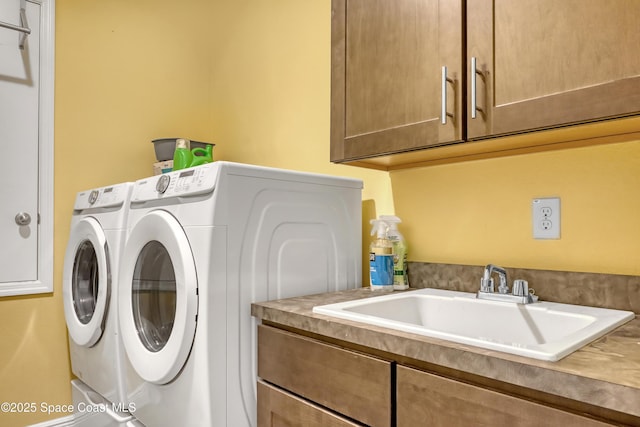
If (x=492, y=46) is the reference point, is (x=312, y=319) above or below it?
below

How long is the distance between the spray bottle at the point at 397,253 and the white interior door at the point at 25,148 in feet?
5.79

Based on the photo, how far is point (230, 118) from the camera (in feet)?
9.12

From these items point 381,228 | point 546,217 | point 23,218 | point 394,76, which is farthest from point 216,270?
point 23,218

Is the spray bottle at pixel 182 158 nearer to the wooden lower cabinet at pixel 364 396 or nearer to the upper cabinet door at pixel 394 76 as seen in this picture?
the upper cabinet door at pixel 394 76

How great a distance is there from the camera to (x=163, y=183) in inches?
59.6

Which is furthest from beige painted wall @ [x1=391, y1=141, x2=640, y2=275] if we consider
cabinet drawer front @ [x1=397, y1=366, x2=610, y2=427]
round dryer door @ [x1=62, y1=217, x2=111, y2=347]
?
round dryer door @ [x1=62, y1=217, x2=111, y2=347]

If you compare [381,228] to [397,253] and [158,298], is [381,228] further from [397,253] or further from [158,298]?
[158,298]

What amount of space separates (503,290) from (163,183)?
116 centimetres

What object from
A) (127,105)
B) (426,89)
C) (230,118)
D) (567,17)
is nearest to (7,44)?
(127,105)

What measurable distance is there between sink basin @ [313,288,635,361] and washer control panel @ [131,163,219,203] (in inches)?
19.7

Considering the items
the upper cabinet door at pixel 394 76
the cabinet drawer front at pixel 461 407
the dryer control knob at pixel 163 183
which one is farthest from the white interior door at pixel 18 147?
the cabinet drawer front at pixel 461 407

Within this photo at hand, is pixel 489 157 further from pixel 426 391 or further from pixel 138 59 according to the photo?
pixel 138 59

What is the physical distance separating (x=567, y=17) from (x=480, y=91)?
23 centimetres

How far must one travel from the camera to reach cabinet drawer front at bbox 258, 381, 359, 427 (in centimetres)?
108
